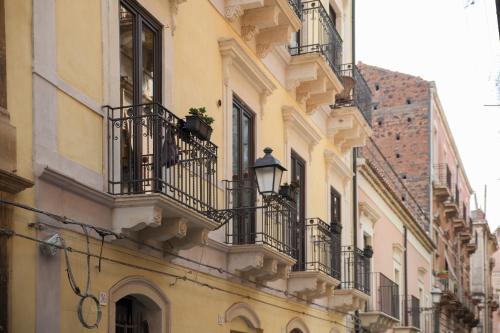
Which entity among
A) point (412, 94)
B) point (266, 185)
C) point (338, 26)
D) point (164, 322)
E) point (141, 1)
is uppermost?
point (412, 94)

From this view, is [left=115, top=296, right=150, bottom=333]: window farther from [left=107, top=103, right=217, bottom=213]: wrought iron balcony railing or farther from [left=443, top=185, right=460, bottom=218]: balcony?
[left=443, top=185, right=460, bottom=218]: balcony

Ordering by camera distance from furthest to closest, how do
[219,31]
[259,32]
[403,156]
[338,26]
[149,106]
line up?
[403,156], [338,26], [259,32], [219,31], [149,106]

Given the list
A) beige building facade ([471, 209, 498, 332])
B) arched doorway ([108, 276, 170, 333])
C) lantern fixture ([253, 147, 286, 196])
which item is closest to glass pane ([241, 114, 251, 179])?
lantern fixture ([253, 147, 286, 196])

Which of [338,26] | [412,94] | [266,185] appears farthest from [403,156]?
[266,185]

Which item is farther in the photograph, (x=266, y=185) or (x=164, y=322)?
(x=266, y=185)

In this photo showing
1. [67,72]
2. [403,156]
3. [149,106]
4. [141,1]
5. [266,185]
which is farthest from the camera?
[403,156]

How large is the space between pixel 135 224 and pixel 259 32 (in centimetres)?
553

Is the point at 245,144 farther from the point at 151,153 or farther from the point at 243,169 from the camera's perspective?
the point at 151,153

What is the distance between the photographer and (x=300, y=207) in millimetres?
15938

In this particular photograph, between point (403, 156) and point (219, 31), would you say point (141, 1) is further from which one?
point (403, 156)

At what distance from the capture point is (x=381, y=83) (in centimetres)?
3878

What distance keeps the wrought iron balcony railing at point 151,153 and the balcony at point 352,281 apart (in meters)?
7.85

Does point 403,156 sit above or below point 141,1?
above

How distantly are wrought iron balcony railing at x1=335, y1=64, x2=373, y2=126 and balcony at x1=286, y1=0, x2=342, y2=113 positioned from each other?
1124mm
